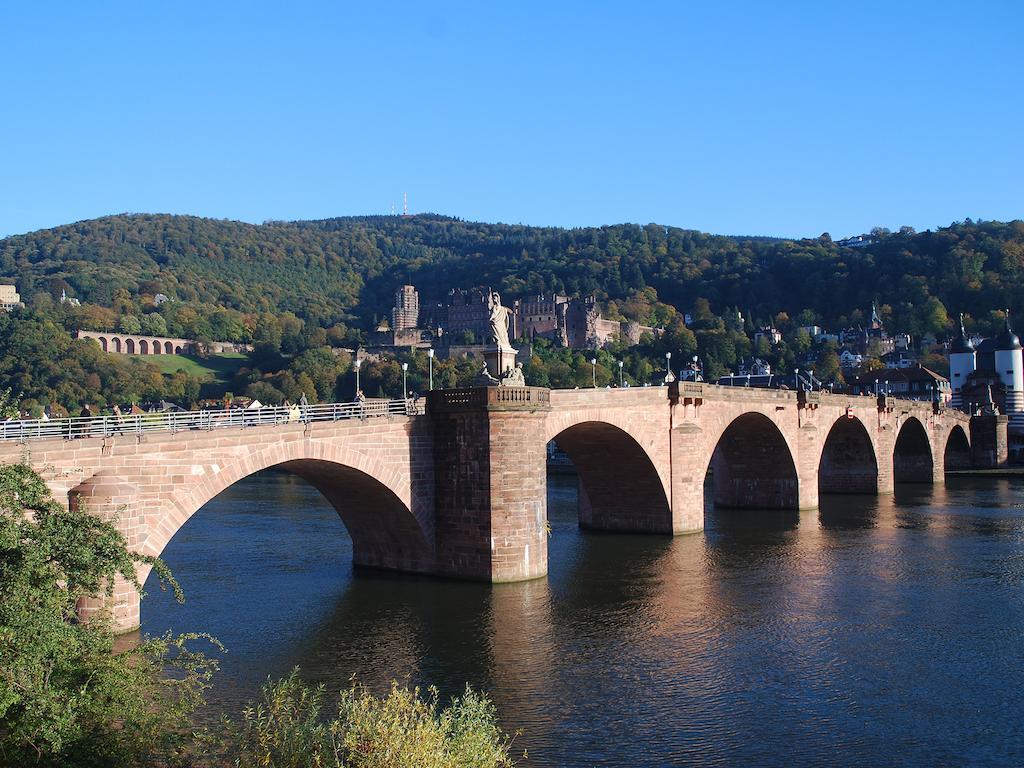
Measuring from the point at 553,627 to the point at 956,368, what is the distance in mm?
91430

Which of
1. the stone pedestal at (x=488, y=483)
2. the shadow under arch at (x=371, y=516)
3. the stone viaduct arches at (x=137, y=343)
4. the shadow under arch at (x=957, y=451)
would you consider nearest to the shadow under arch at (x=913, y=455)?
the shadow under arch at (x=957, y=451)

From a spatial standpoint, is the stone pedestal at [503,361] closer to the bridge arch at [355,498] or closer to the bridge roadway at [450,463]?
the bridge roadway at [450,463]

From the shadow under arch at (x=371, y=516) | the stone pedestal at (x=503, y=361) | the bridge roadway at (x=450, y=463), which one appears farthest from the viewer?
the stone pedestal at (x=503, y=361)

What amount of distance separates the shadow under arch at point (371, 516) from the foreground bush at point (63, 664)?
10346 mm

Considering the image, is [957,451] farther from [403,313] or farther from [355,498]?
[403,313]

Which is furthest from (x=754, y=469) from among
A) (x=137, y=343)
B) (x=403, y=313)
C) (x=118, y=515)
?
(x=403, y=313)

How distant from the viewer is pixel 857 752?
15922 mm

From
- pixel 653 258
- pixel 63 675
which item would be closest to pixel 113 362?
pixel 63 675

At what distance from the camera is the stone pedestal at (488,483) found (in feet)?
89.8

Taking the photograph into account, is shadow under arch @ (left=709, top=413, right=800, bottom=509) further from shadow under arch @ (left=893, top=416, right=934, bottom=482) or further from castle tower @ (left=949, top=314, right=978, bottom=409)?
castle tower @ (left=949, top=314, right=978, bottom=409)

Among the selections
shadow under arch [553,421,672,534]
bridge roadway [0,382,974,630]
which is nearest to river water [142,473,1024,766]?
shadow under arch [553,421,672,534]

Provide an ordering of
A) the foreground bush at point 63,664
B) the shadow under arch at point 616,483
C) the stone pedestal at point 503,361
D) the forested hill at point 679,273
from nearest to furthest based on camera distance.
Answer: the foreground bush at point 63,664 → the stone pedestal at point 503,361 → the shadow under arch at point 616,483 → the forested hill at point 679,273

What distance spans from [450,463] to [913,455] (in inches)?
2009

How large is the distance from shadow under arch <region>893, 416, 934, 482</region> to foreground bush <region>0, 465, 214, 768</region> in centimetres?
6240
